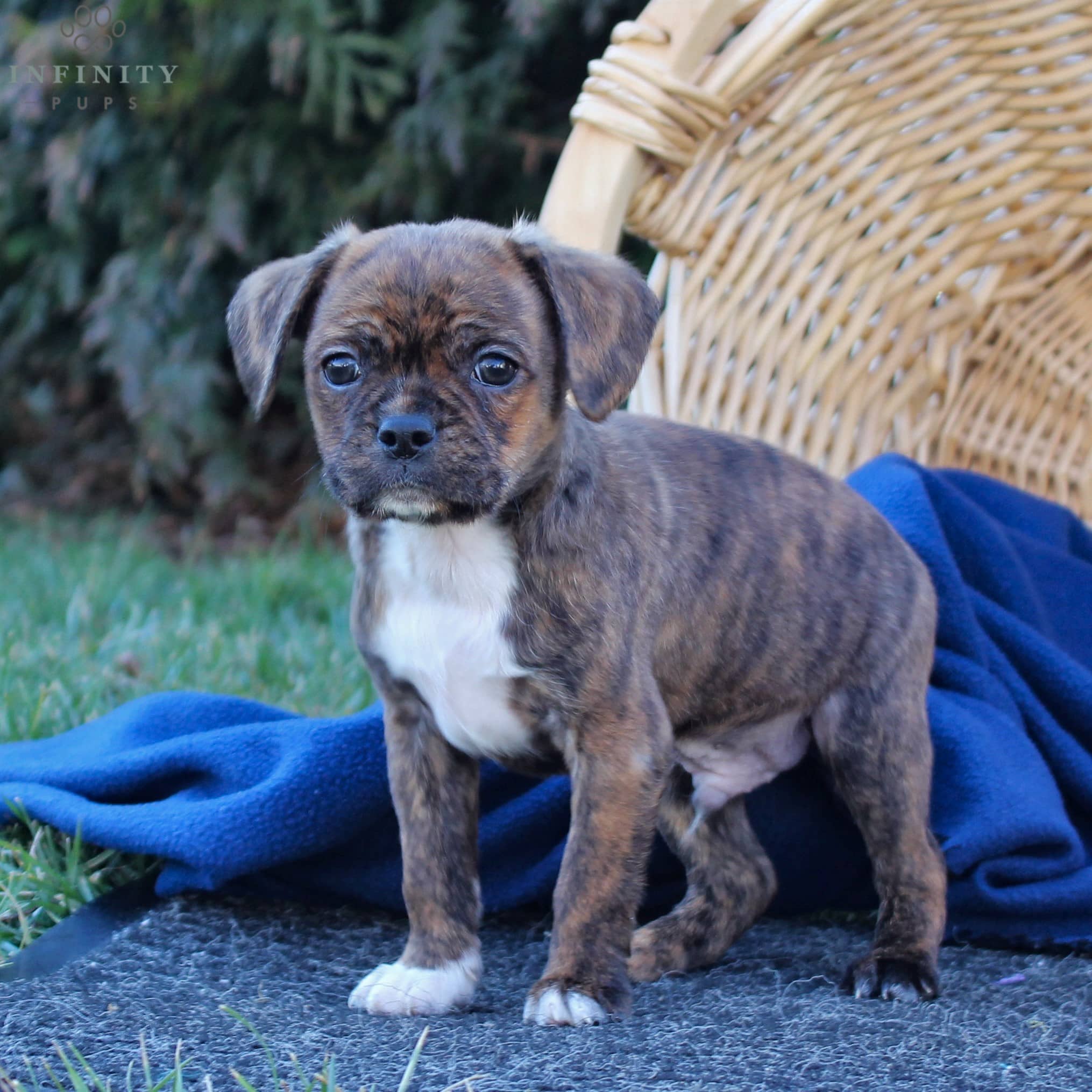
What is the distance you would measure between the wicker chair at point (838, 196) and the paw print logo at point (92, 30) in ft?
10.4

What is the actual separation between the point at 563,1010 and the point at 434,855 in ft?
1.28

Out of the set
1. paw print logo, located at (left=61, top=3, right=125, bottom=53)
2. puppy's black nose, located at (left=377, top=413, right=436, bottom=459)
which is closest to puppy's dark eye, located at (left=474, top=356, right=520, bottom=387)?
puppy's black nose, located at (left=377, top=413, right=436, bottom=459)

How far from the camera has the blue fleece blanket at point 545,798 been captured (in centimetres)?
265

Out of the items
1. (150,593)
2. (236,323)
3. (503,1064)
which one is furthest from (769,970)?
(150,593)

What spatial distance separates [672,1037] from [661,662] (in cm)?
64

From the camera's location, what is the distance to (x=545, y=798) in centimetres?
282

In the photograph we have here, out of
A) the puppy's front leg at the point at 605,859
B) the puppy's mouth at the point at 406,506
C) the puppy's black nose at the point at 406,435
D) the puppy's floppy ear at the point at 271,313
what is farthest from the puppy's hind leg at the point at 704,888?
the puppy's floppy ear at the point at 271,313

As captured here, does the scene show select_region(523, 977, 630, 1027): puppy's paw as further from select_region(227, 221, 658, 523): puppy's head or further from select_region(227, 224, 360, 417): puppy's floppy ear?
select_region(227, 224, 360, 417): puppy's floppy ear

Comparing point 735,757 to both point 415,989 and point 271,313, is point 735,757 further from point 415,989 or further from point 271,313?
point 271,313

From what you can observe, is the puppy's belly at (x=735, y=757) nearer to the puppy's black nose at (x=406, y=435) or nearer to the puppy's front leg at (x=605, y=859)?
the puppy's front leg at (x=605, y=859)

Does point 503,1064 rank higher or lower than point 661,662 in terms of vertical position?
lower

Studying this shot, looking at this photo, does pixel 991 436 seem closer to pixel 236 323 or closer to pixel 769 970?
pixel 769 970

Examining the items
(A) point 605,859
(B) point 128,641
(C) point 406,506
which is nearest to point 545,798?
(A) point 605,859

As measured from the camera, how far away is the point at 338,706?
12.7ft
